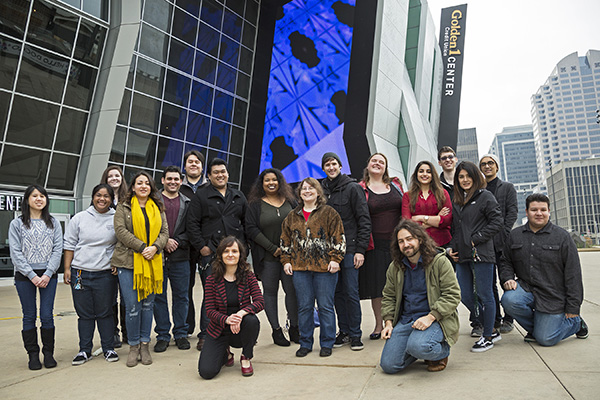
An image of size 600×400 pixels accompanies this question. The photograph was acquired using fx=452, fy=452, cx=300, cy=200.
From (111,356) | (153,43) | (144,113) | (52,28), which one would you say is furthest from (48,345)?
(153,43)

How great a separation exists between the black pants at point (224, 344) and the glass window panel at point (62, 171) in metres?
14.0

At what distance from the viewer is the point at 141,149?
17406mm

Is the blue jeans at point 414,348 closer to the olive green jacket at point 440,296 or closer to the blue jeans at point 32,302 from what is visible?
the olive green jacket at point 440,296

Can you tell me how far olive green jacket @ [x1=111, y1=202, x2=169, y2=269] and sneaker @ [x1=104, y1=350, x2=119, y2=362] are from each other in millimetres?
962

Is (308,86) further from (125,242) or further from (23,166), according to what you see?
(125,242)

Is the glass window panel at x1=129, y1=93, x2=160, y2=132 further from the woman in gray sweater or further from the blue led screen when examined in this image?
the woman in gray sweater

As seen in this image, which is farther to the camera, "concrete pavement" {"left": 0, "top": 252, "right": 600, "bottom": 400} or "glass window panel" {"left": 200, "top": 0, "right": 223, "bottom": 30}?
"glass window panel" {"left": 200, "top": 0, "right": 223, "bottom": 30}

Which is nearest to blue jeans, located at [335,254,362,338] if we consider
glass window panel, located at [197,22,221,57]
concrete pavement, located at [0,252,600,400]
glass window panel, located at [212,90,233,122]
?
concrete pavement, located at [0,252,600,400]

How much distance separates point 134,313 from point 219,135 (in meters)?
16.8

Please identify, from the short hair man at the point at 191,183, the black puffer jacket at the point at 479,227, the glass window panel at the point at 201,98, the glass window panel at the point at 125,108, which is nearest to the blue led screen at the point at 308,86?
the glass window panel at the point at 201,98

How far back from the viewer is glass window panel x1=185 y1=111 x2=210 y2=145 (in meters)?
19.5

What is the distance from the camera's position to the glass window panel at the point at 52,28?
14502 millimetres

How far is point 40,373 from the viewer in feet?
14.8

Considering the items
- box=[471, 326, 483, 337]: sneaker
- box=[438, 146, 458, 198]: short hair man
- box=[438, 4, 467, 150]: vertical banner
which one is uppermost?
box=[438, 4, 467, 150]: vertical banner
